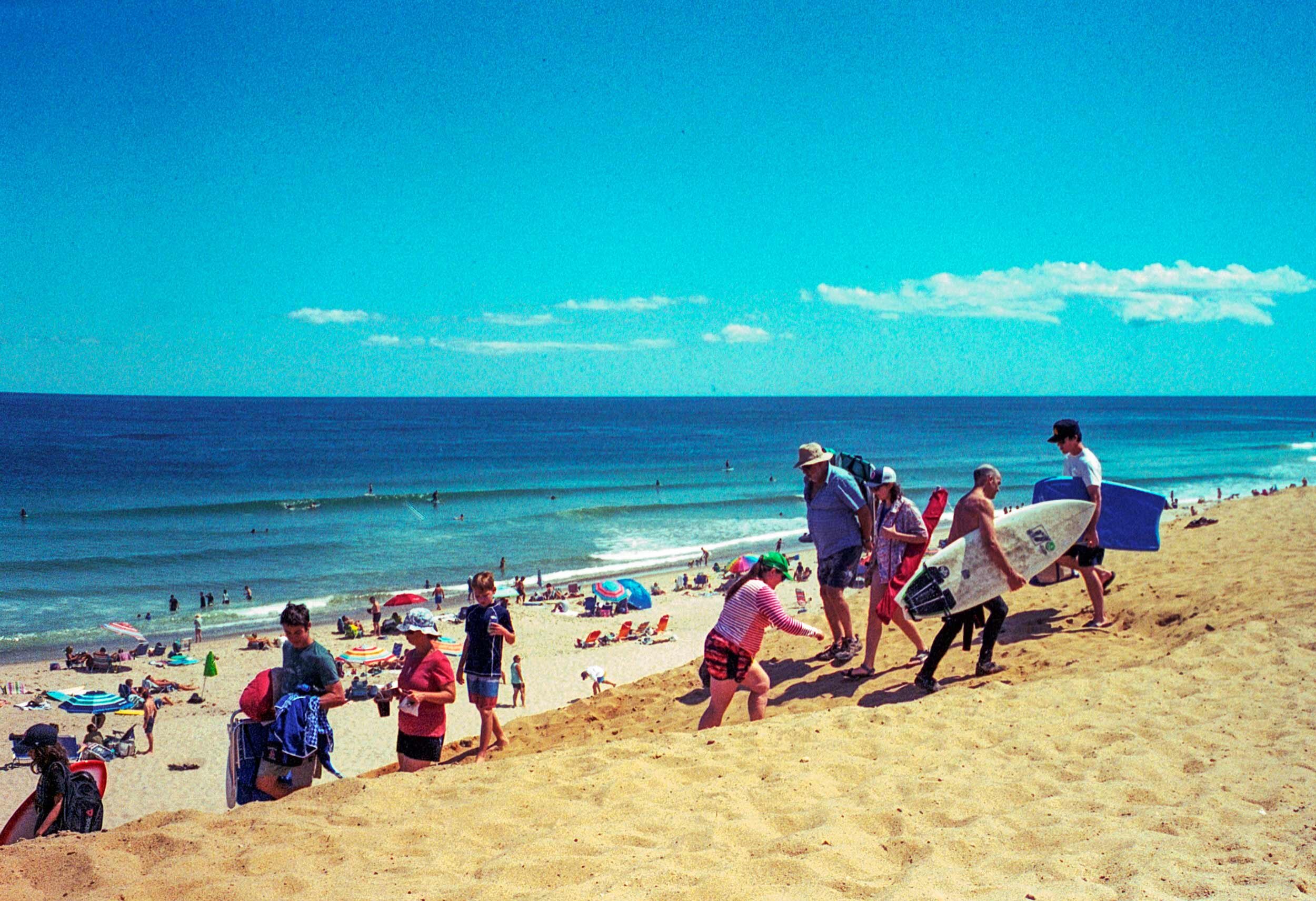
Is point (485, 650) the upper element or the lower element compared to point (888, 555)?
lower

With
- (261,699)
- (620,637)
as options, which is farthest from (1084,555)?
(620,637)

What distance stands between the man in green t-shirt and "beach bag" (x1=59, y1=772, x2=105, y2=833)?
759 mm

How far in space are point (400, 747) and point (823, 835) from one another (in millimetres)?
3322

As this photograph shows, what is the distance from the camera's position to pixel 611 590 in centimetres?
2141

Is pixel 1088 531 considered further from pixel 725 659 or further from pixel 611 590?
pixel 611 590

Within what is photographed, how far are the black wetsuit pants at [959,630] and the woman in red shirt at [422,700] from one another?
10.8ft

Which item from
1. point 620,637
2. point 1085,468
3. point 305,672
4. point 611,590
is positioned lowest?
point 620,637

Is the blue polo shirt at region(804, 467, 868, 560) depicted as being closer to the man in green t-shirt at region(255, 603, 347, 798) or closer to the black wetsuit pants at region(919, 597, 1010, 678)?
the black wetsuit pants at region(919, 597, 1010, 678)

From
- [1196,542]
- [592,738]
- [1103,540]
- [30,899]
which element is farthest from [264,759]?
[1196,542]

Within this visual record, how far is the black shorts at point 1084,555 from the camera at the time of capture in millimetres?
7215

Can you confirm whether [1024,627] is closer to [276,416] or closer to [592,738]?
[592,738]

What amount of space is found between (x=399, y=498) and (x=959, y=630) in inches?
Answer: 1539

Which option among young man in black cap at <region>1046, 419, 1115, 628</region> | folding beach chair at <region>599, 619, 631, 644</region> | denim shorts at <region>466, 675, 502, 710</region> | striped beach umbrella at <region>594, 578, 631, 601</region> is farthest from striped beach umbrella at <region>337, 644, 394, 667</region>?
young man in black cap at <region>1046, 419, 1115, 628</region>

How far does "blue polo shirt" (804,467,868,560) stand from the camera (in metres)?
6.80
